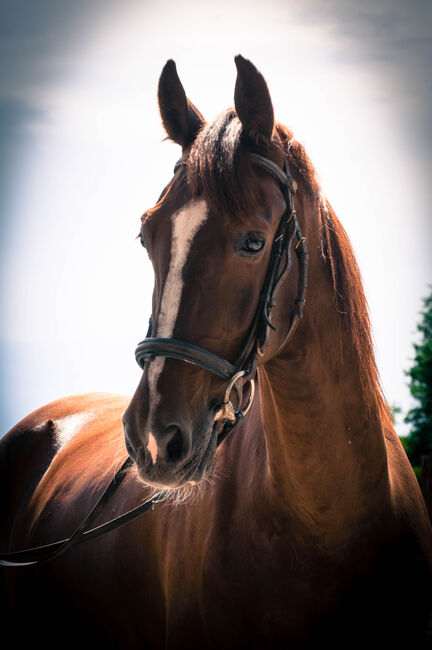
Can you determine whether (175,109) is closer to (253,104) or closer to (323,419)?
(253,104)

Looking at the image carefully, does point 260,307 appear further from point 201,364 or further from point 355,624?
point 355,624

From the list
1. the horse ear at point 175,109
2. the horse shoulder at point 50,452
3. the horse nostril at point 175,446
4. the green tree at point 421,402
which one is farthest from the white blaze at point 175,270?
the green tree at point 421,402

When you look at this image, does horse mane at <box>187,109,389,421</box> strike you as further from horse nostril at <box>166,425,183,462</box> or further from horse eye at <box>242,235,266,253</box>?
horse nostril at <box>166,425,183,462</box>

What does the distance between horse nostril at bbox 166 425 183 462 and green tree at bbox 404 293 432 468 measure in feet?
49.5

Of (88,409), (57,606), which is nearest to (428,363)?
(88,409)

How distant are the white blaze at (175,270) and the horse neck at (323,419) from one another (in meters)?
0.55

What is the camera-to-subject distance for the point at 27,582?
4.12 meters

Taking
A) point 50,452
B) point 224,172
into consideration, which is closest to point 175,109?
point 224,172

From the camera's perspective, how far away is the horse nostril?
1.98 metres

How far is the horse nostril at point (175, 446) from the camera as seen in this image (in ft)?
6.50

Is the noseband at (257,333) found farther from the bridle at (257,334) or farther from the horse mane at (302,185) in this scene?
the horse mane at (302,185)

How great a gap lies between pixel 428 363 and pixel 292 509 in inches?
665

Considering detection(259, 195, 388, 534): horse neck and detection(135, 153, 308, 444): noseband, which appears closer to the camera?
detection(135, 153, 308, 444): noseband

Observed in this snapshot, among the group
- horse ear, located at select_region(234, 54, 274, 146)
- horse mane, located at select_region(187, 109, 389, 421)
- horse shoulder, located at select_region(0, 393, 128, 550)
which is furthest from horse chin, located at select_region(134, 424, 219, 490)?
horse shoulder, located at select_region(0, 393, 128, 550)
